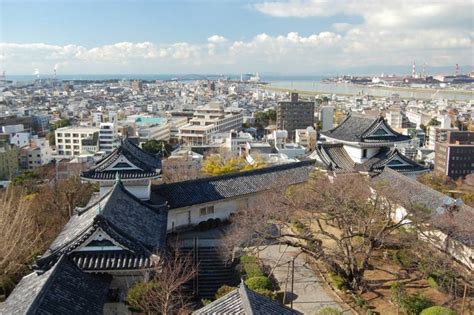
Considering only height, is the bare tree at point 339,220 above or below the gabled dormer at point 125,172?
below

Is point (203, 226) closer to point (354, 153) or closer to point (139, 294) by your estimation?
point (354, 153)

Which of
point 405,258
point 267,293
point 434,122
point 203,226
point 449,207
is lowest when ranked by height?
point 434,122

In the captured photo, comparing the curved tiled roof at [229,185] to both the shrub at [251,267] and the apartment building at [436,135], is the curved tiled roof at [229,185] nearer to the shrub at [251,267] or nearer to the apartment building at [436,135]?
the shrub at [251,267]

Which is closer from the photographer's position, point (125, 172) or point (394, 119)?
point (125, 172)

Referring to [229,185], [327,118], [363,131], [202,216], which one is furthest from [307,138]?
[202,216]

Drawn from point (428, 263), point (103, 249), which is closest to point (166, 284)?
point (103, 249)

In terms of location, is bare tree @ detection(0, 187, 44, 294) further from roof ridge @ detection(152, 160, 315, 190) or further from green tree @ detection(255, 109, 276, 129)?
green tree @ detection(255, 109, 276, 129)

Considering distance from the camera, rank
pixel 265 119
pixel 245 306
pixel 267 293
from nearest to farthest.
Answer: pixel 245 306 → pixel 267 293 → pixel 265 119

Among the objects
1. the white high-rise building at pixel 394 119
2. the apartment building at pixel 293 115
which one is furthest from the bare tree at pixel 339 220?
the white high-rise building at pixel 394 119

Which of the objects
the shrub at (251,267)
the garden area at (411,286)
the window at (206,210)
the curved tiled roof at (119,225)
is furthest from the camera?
the window at (206,210)
